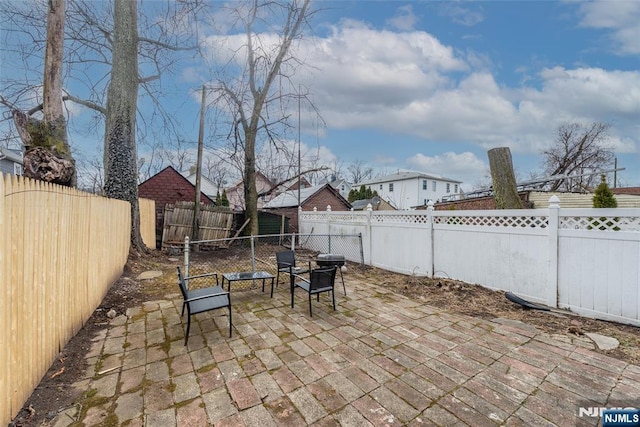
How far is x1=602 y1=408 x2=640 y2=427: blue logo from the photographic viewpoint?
203 centimetres

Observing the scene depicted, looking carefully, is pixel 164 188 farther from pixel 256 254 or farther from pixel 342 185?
pixel 342 185

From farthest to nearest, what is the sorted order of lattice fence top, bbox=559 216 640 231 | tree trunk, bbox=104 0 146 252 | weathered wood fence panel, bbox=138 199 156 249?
weathered wood fence panel, bbox=138 199 156 249 → tree trunk, bbox=104 0 146 252 → lattice fence top, bbox=559 216 640 231

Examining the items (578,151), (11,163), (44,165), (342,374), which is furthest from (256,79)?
(578,151)

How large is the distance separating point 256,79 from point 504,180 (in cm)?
957

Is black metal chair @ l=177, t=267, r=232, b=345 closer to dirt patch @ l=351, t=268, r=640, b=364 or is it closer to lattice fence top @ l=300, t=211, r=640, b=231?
dirt patch @ l=351, t=268, r=640, b=364

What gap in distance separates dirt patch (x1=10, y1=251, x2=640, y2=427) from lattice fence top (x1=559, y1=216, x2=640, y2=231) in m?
1.30

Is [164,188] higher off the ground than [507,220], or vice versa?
[164,188]

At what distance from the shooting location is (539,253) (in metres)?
4.52

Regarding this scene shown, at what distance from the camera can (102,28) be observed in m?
7.87

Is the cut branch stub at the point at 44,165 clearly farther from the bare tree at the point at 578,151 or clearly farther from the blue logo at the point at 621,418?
the bare tree at the point at 578,151

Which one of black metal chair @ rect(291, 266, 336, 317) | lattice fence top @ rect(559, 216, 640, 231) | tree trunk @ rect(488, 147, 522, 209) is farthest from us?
tree trunk @ rect(488, 147, 522, 209)

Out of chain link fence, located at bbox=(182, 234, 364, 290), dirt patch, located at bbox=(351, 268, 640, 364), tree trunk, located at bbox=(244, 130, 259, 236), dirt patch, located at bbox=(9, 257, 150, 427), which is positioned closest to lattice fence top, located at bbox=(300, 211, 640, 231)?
chain link fence, located at bbox=(182, 234, 364, 290)

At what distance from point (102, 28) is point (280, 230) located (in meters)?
9.14

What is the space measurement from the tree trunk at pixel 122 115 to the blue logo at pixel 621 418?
9308 millimetres
